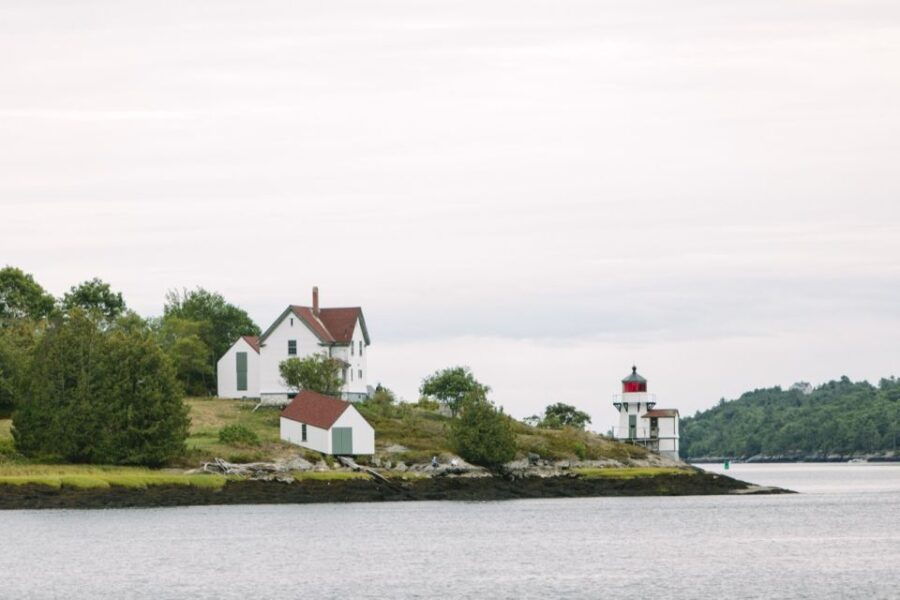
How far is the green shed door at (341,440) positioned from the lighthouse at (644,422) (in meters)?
43.1

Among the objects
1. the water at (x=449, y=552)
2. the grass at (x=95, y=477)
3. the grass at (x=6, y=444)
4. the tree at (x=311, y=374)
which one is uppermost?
the tree at (x=311, y=374)

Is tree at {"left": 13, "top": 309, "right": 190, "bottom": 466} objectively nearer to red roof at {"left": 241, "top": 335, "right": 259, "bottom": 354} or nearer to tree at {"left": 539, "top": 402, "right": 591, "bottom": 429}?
red roof at {"left": 241, "top": 335, "right": 259, "bottom": 354}

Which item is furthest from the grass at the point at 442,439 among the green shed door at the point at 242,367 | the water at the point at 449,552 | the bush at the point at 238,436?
the water at the point at 449,552

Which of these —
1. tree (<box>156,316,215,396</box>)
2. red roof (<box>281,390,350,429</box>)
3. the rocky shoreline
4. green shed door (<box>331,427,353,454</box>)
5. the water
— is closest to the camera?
the water

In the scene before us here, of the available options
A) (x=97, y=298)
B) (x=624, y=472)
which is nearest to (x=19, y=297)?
(x=97, y=298)

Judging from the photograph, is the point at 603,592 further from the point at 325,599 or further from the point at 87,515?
the point at 87,515

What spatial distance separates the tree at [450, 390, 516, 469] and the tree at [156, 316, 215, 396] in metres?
24.0

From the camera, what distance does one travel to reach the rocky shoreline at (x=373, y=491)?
74812 millimetres

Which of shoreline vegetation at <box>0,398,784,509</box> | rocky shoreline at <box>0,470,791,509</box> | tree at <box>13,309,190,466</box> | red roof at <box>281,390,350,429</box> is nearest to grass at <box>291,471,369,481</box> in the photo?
shoreline vegetation at <box>0,398,784,509</box>

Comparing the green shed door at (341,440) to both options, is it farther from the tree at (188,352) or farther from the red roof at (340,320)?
the tree at (188,352)

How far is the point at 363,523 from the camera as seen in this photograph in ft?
241

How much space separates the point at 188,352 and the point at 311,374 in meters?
14.5

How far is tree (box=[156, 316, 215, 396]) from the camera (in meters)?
112

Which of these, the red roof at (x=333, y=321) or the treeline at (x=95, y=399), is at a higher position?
the red roof at (x=333, y=321)
